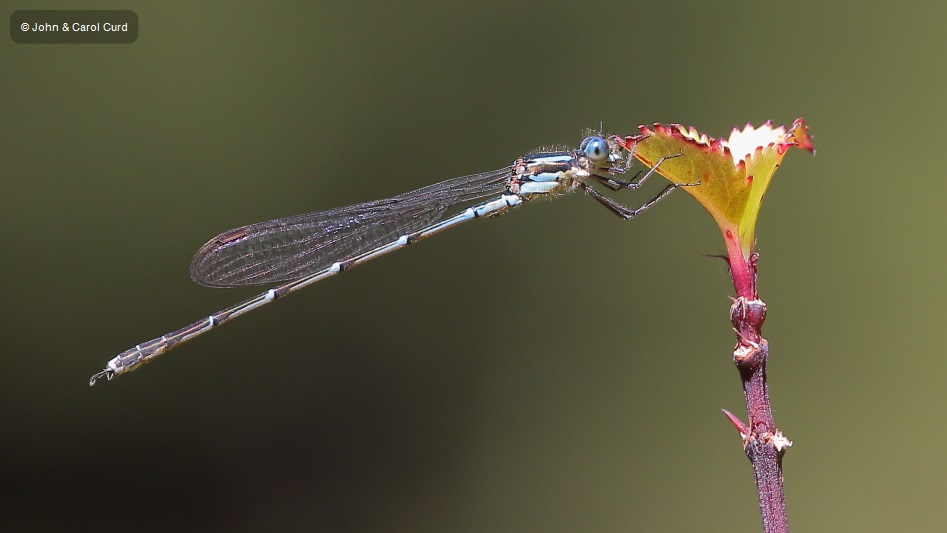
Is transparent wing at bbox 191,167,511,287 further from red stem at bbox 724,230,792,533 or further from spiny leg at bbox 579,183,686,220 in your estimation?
red stem at bbox 724,230,792,533

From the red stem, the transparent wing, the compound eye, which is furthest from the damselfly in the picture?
the red stem

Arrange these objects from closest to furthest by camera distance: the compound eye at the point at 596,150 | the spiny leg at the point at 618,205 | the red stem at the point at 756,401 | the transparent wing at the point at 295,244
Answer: the red stem at the point at 756,401 → the spiny leg at the point at 618,205 → the compound eye at the point at 596,150 → the transparent wing at the point at 295,244

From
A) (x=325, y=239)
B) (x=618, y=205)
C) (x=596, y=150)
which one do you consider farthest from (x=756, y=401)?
(x=325, y=239)

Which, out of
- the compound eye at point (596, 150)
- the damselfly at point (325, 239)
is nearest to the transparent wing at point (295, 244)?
the damselfly at point (325, 239)

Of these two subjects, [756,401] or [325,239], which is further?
[325,239]

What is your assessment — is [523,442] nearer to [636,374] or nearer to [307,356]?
[636,374]

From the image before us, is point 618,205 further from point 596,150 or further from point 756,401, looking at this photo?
point 756,401

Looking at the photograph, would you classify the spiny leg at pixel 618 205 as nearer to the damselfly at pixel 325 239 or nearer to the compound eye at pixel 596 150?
the compound eye at pixel 596 150
